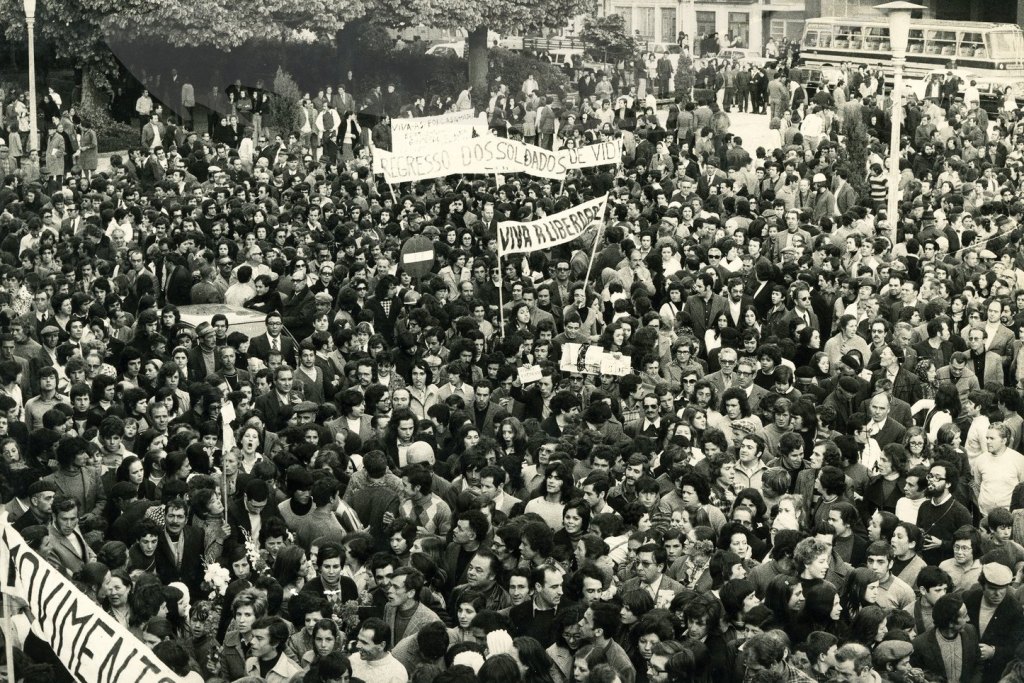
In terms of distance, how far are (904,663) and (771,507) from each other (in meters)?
1.98

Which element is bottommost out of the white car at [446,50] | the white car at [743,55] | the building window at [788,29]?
the white car at [743,55]

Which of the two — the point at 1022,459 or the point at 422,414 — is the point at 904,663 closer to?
the point at 1022,459

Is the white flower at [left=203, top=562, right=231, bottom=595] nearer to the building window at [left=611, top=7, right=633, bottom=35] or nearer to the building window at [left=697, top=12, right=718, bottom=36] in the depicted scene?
the building window at [left=611, top=7, right=633, bottom=35]

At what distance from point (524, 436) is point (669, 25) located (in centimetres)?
3374

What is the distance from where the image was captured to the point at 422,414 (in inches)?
Answer: 476

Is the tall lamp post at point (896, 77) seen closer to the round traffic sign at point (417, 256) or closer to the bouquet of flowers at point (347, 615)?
the round traffic sign at point (417, 256)

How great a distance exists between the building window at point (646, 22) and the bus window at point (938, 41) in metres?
7.64

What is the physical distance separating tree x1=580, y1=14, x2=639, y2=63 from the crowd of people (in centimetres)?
2078

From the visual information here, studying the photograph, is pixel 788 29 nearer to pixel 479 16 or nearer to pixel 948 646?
pixel 479 16

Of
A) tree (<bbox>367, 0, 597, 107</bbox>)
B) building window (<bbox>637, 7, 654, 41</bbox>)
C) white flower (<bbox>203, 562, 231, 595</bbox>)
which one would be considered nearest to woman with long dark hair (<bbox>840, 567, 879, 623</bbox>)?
white flower (<bbox>203, 562, 231, 595</bbox>)

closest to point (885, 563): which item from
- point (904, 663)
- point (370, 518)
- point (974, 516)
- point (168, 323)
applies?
point (904, 663)

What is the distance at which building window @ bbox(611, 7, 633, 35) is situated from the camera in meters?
41.3

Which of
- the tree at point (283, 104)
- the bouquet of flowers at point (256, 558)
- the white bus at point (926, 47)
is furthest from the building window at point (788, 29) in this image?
the bouquet of flowers at point (256, 558)

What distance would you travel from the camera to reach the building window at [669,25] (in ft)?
142
